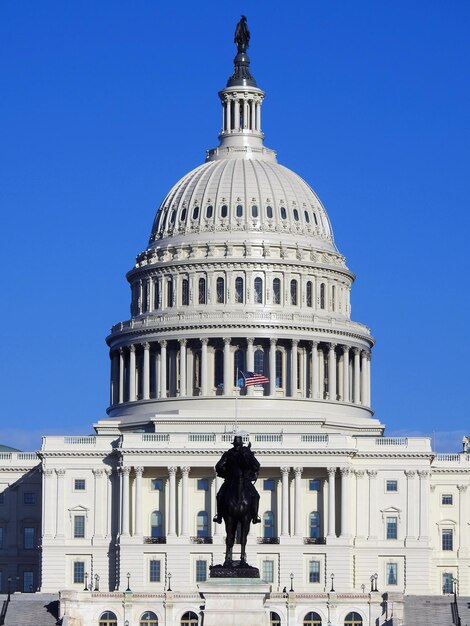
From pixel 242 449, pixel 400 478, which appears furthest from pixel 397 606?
pixel 242 449

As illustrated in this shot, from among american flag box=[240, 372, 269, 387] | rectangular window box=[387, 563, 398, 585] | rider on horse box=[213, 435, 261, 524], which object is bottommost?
rectangular window box=[387, 563, 398, 585]

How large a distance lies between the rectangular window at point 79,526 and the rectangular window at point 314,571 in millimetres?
18507

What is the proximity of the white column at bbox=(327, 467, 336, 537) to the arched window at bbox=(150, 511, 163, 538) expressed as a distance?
13.4 m

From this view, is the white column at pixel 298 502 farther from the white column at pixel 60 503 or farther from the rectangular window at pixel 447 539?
the white column at pixel 60 503

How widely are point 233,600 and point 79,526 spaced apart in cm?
10693

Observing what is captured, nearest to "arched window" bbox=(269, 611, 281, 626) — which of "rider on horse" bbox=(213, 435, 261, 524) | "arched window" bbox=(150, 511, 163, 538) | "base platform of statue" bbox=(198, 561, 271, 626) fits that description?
"arched window" bbox=(150, 511, 163, 538)

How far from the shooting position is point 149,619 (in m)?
161

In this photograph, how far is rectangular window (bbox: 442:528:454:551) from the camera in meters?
196

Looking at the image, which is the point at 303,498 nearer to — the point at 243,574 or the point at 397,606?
the point at 397,606

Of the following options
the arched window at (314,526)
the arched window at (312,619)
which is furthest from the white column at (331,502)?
the arched window at (312,619)

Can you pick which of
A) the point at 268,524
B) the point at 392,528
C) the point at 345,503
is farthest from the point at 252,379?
the point at 392,528

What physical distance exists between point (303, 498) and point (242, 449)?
332 ft

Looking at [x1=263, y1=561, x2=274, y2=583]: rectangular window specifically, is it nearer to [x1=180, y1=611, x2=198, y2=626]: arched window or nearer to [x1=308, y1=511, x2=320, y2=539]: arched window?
[x1=308, y1=511, x2=320, y2=539]: arched window

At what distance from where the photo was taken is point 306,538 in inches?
7431
